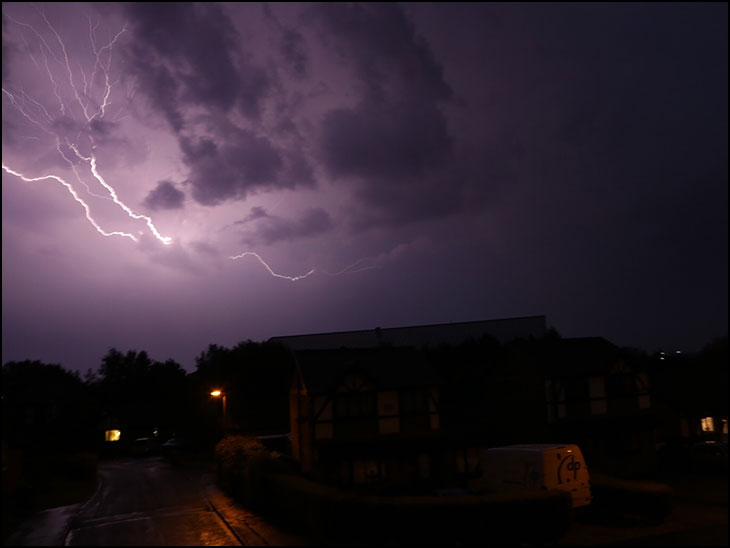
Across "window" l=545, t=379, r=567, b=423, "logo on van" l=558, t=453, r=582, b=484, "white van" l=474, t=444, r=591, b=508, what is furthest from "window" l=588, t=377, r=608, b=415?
"logo on van" l=558, t=453, r=582, b=484

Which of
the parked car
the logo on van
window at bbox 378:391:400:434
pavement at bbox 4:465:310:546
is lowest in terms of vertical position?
the parked car

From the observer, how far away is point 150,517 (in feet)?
64.1

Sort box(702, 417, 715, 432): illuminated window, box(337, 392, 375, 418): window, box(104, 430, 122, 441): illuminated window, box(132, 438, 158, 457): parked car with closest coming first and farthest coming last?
box(337, 392, 375, 418): window
box(702, 417, 715, 432): illuminated window
box(132, 438, 158, 457): parked car
box(104, 430, 122, 441): illuminated window

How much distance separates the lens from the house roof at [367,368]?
28422 mm

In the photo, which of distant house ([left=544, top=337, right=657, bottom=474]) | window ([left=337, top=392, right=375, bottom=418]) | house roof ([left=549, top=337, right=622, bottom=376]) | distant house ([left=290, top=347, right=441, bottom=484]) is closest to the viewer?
distant house ([left=290, top=347, right=441, bottom=484])

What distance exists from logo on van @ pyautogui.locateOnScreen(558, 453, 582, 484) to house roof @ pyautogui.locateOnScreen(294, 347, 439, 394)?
11957 millimetres

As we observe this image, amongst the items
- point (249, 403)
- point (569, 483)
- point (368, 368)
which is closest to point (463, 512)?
point (569, 483)

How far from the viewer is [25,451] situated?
89.6 feet

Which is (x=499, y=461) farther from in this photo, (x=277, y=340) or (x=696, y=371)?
(x=277, y=340)

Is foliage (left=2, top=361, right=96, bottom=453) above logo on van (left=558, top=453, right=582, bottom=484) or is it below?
above

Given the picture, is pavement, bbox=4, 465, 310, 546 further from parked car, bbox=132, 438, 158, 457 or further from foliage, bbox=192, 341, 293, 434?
parked car, bbox=132, 438, 158, 457

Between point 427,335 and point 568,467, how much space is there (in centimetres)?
3799

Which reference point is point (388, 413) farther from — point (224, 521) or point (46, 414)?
point (46, 414)

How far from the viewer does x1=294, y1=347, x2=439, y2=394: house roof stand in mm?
28422
